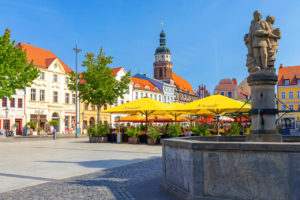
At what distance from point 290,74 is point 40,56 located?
167ft

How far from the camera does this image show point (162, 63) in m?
107

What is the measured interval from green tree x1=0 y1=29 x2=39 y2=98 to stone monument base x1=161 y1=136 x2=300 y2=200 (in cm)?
2552

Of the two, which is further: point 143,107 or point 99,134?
point 99,134

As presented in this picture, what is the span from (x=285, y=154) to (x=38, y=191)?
5.13m

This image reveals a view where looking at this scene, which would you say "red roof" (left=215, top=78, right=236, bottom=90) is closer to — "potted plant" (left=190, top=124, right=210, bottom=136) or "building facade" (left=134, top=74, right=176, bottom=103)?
"building facade" (left=134, top=74, right=176, bottom=103)

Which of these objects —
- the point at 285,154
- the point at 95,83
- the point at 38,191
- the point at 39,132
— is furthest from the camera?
the point at 39,132

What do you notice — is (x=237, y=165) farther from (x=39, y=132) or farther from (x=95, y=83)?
(x=39, y=132)

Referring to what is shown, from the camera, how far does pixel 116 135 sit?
24203 mm

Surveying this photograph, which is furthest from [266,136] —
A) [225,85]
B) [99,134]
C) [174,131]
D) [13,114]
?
[225,85]

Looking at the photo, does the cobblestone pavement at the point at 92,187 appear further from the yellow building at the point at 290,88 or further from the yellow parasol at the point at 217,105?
the yellow building at the point at 290,88

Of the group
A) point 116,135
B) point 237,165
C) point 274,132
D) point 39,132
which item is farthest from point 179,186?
point 39,132

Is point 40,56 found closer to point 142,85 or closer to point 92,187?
point 142,85

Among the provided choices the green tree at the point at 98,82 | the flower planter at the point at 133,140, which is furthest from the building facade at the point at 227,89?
the flower planter at the point at 133,140

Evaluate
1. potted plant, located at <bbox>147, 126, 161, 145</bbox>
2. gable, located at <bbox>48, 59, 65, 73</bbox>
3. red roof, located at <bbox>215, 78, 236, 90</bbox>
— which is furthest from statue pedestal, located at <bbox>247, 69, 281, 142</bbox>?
red roof, located at <bbox>215, 78, 236, 90</bbox>
